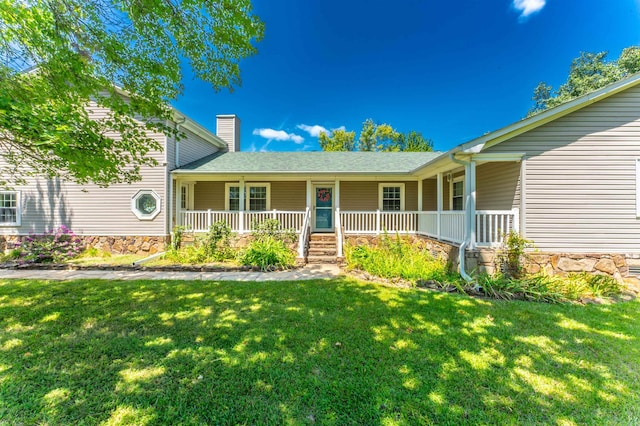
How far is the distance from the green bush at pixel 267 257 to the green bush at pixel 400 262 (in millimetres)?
1828

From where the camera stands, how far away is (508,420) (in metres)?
2.07

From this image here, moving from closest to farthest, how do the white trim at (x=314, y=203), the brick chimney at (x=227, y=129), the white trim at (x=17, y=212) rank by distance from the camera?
the white trim at (x=17, y=212) < the white trim at (x=314, y=203) < the brick chimney at (x=227, y=129)

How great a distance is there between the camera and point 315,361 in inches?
111

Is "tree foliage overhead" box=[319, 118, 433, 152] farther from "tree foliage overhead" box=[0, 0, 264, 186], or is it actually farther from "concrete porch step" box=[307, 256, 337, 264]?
"tree foliage overhead" box=[0, 0, 264, 186]

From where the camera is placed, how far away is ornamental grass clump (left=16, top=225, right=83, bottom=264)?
8.12m

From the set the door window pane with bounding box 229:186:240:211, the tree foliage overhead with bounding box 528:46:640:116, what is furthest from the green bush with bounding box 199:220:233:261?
the tree foliage overhead with bounding box 528:46:640:116

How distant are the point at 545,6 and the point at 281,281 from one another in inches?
606

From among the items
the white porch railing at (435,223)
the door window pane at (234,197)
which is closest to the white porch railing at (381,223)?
the white porch railing at (435,223)

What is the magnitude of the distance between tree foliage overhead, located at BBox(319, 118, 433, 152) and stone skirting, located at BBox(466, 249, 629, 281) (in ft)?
78.6

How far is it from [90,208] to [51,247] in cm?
163

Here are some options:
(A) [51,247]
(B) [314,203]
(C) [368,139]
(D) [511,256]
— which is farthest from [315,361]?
(C) [368,139]

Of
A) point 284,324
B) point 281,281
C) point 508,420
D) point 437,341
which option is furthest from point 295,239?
point 508,420

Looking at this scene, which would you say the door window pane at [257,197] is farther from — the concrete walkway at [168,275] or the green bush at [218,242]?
the concrete walkway at [168,275]

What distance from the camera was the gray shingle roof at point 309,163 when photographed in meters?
9.38
